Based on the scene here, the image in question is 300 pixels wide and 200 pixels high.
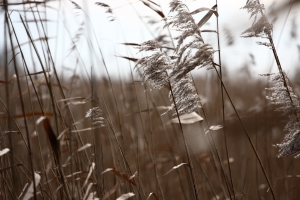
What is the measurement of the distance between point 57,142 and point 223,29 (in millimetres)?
1464

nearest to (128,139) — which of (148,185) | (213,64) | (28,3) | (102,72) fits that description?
(148,185)

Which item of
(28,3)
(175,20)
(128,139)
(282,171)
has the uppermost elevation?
(28,3)

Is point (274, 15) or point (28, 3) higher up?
point (28, 3)

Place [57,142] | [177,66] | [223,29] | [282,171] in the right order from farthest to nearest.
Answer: [223,29]
[282,171]
[177,66]
[57,142]

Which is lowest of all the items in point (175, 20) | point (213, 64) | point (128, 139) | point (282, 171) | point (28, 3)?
point (282, 171)

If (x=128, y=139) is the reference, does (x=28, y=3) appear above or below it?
above

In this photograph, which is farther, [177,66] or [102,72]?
[102,72]

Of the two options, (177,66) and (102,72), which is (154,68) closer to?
(177,66)

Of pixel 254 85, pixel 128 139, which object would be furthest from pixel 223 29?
pixel 128 139

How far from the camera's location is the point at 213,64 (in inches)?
42.6

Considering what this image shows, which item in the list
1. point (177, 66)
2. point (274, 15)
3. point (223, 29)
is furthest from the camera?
point (223, 29)

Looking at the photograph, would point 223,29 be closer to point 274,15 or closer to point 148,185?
point 274,15

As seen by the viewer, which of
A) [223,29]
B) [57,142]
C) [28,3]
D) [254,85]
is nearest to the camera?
[57,142]

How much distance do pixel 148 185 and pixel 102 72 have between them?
2.22 feet
